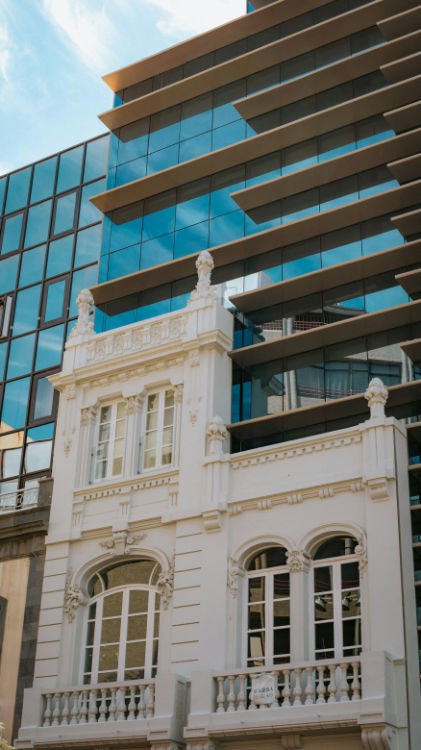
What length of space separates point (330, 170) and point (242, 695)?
595 inches

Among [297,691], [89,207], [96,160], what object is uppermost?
[96,160]

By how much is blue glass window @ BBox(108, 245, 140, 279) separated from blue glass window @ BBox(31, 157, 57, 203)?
720 centimetres

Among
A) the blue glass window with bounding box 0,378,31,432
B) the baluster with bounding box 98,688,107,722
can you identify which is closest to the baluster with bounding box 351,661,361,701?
the baluster with bounding box 98,688,107,722

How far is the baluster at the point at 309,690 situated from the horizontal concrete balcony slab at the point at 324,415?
713 cm

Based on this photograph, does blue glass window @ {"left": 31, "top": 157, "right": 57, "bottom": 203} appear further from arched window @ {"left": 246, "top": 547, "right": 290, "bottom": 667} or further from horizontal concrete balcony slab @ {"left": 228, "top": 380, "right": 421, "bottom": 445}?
arched window @ {"left": 246, "top": 547, "right": 290, "bottom": 667}

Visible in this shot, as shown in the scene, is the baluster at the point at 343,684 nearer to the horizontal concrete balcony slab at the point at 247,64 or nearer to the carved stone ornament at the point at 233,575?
the carved stone ornament at the point at 233,575

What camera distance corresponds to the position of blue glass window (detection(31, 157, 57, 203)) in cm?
4016

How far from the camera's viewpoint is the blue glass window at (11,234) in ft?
131

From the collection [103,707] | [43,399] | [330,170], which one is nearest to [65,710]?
[103,707]

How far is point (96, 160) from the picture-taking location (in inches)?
1535

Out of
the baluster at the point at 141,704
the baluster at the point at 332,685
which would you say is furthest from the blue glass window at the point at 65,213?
the baluster at the point at 332,685

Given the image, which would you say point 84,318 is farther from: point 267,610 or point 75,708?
point 75,708

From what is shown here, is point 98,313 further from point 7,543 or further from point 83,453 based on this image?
point 7,543

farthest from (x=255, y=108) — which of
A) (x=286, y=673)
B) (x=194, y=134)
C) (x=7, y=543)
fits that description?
(x=286, y=673)
